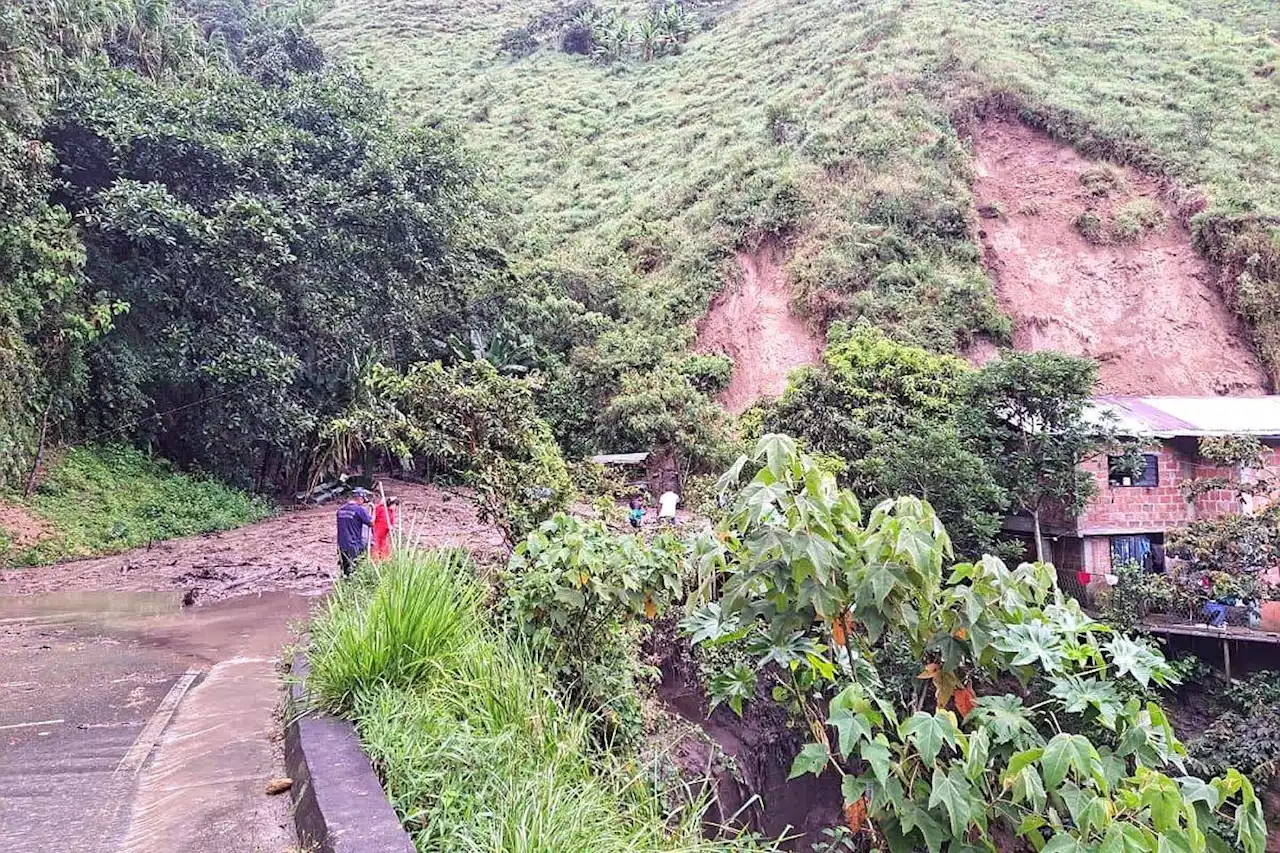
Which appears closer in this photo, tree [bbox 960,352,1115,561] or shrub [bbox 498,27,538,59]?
tree [bbox 960,352,1115,561]

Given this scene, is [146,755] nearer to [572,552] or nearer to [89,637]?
[572,552]

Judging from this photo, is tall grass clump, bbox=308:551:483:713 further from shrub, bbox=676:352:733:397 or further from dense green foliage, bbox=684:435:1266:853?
shrub, bbox=676:352:733:397

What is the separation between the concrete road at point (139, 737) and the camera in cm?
359

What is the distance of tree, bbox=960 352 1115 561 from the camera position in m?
15.0

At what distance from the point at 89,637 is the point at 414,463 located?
14337 millimetres

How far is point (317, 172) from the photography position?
59.8 ft

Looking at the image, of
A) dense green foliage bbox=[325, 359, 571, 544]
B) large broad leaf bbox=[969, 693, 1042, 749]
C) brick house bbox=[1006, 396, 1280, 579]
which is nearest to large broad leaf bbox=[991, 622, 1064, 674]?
large broad leaf bbox=[969, 693, 1042, 749]

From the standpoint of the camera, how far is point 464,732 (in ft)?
12.1

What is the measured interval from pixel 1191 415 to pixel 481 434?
1669cm

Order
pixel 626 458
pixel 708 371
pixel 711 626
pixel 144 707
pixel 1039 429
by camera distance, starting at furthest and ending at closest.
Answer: pixel 708 371 < pixel 626 458 < pixel 1039 429 < pixel 144 707 < pixel 711 626

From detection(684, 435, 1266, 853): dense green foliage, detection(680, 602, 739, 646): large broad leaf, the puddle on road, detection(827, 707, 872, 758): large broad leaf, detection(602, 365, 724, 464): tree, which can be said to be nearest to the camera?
detection(684, 435, 1266, 853): dense green foliage

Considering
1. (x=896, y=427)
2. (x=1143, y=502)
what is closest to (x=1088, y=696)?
(x=896, y=427)

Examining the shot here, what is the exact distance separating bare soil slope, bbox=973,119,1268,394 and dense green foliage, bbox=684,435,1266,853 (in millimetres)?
25664

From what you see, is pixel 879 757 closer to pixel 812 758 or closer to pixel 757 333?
pixel 812 758
